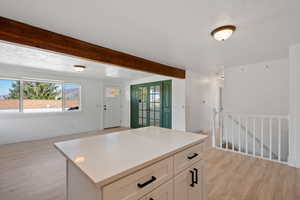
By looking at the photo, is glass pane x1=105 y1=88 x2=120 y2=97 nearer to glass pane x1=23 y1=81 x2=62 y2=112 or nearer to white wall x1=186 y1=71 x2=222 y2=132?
glass pane x1=23 y1=81 x2=62 y2=112

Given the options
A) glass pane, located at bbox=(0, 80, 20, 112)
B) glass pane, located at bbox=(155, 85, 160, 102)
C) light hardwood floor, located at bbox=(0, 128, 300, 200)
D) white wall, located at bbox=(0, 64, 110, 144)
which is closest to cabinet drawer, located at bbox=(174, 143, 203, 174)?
light hardwood floor, located at bbox=(0, 128, 300, 200)

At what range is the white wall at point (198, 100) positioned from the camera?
14.7ft

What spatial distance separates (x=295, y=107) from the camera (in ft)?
7.65

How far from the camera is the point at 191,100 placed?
179 inches

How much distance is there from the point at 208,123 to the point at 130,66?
420 centimetres

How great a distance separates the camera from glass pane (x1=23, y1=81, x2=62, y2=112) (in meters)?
4.09

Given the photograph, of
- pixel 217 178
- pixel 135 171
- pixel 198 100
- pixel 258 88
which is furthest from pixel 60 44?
pixel 258 88

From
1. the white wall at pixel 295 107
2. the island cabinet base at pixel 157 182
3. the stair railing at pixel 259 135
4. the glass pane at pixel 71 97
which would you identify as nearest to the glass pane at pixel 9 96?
the glass pane at pixel 71 97

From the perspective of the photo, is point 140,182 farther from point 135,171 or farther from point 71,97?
point 71,97

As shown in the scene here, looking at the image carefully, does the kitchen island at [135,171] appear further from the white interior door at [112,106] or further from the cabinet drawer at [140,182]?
the white interior door at [112,106]

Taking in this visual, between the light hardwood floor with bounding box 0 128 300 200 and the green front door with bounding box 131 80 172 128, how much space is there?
90.3 inches

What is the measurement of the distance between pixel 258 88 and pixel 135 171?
4231mm

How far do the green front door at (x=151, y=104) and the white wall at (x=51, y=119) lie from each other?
156 centimetres

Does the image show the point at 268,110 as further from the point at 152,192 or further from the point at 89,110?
the point at 89,110
